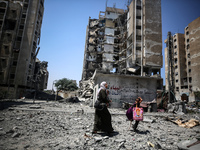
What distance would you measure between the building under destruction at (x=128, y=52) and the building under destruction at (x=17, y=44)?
641 inches

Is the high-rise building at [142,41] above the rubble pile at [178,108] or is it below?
above

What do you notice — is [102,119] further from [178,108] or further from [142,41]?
[142,41]

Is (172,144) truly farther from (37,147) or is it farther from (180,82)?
(180,82)

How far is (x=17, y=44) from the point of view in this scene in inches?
1228

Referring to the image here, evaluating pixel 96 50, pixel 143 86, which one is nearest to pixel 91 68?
pixel 96 50

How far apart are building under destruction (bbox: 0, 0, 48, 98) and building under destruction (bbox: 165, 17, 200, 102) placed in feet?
131

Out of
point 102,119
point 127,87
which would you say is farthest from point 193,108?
point 102,119

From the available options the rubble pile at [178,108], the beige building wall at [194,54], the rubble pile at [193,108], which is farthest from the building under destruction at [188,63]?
the rubble pile at [178,108]

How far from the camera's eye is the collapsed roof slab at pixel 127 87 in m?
13.4

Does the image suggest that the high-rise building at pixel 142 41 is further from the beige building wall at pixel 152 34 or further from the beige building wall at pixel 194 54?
the beige building wall at pixel 194 54

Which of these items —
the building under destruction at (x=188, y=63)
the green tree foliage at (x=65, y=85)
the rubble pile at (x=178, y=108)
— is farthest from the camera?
the green tree foliage at (x=65, y=85)

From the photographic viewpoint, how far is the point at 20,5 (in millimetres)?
32125

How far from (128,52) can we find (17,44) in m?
31.5

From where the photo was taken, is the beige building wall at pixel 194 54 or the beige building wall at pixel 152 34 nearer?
the beige building wall at pixel 152 34
